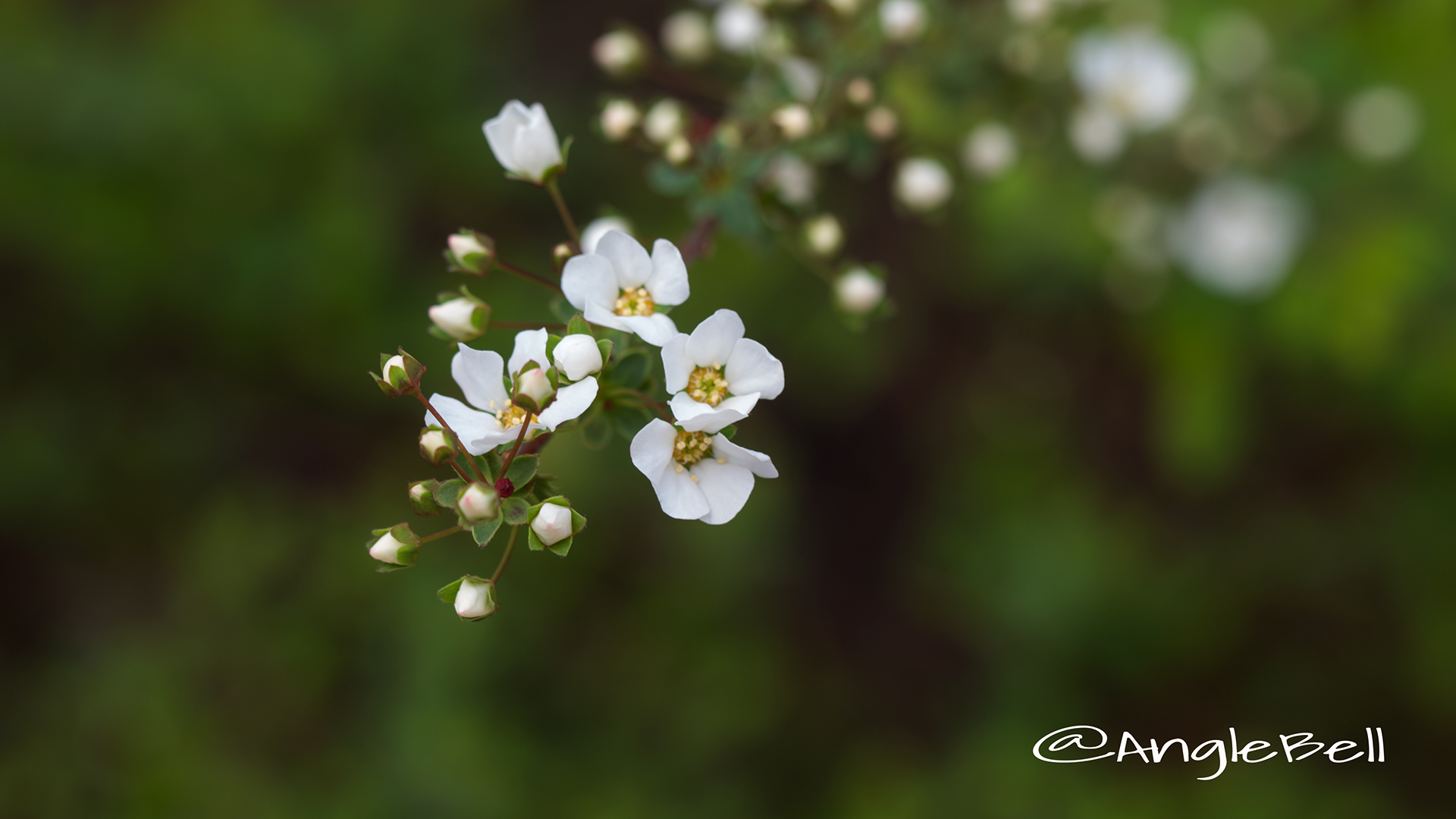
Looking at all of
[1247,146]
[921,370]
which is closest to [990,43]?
[1247,146]

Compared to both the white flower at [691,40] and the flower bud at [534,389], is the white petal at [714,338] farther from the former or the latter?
the white flower at [691,40]

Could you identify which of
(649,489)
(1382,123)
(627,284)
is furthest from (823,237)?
(1382,123)

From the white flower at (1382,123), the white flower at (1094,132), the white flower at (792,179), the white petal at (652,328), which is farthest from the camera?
the white flower at (1382,123)

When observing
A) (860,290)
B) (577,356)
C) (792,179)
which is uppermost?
(792,179)

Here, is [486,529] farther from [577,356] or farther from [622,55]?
[622,55]

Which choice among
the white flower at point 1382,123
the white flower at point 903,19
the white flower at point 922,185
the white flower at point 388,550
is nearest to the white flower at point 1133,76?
the white flower at point 1382,123

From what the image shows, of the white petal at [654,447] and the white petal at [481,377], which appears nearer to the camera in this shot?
the white petal at [654,447]
